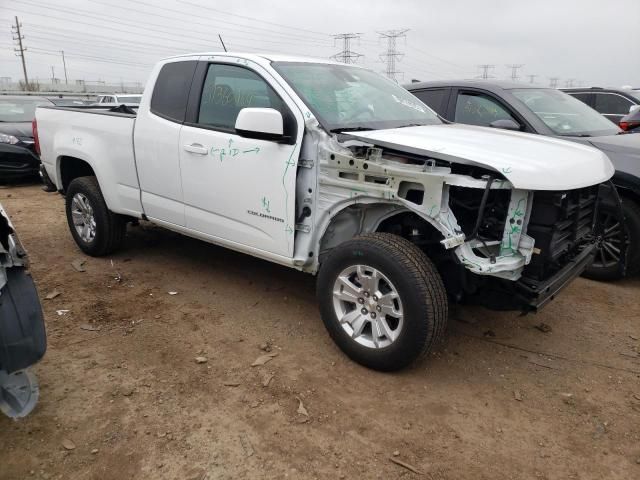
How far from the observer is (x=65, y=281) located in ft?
14.9

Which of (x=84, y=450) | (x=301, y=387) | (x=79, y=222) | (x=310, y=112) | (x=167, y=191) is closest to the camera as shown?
(x=84, y=450)

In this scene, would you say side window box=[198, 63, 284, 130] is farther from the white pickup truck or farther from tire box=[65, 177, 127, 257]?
tire box=[65, 177, 127, 257]

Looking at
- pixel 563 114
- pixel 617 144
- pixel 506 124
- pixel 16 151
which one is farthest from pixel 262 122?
pixel 16 151

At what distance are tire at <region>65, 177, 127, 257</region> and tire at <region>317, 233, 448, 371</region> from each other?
8.62 feet

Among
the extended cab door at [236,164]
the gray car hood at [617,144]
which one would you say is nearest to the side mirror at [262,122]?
the extended cab door at [236,164]

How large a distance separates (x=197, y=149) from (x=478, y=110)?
303 cm

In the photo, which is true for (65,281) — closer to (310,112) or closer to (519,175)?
(310,112)

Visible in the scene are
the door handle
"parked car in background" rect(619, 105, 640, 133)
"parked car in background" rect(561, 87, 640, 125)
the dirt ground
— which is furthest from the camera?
"parked car in background" rect(561, 87, 640, 125)

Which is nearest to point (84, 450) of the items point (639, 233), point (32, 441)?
point (32, 441)

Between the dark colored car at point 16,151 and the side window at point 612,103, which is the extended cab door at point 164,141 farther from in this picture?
the side window at point 612,103

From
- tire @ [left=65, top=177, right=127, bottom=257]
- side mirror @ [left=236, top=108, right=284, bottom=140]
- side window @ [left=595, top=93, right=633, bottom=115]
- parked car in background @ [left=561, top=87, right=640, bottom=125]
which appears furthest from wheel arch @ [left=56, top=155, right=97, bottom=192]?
side window @ [left=595, top=93, right=633, bottom=115]

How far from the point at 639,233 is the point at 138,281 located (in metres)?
4.41

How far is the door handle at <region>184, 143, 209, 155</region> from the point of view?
3.81 meters

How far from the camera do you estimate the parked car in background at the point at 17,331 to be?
2260 millimetres
